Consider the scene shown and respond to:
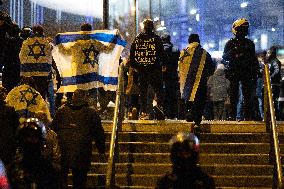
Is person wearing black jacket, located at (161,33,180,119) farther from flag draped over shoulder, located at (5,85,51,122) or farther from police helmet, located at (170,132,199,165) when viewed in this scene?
police helmet, located at (170,132,199,165)

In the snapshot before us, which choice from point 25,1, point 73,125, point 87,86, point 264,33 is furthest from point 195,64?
point 264,33

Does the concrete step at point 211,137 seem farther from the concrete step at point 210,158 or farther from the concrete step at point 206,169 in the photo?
the concrete step at point 206,169

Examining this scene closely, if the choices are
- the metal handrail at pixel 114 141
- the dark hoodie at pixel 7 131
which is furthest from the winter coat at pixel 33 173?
the metal handrail at pixel 114 141

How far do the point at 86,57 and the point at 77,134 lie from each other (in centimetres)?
369

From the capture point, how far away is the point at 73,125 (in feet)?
28.5

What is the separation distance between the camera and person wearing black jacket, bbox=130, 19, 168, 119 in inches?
479

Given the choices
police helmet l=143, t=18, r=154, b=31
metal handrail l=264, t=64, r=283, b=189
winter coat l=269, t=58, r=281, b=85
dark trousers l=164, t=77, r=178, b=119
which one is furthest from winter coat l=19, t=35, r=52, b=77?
winter coat l=269, t=58, r=281, b=85

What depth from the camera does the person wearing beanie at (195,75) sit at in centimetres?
1123

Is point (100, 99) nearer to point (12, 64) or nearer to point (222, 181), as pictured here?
point (12, 64)

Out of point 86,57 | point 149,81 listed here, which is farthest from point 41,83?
point 149,81

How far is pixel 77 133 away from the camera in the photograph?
8656 mm

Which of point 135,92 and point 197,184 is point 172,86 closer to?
point 135,92

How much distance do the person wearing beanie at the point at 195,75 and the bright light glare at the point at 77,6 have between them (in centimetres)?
2152

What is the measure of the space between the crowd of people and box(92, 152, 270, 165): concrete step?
0.79 m
